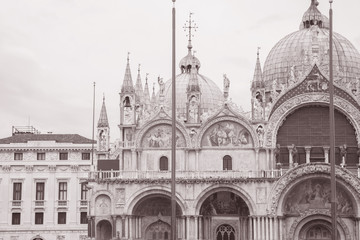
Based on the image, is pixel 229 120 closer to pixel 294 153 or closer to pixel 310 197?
pixel 294 153

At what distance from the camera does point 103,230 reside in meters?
58.9

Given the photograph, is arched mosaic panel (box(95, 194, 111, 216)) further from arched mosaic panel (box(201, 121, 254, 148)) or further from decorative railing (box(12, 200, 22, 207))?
decorative railing (box(12, 200, 22, 207))

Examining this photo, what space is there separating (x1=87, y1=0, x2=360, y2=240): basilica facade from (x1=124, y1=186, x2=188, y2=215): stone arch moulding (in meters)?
0.08

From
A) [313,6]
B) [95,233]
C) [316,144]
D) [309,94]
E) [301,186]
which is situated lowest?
[95,233]

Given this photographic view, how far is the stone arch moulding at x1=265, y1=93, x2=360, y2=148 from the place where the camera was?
57875mm

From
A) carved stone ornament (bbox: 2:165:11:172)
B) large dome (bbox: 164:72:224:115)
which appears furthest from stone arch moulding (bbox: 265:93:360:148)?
carved stone ornament (bbox: 2:165:11:172)

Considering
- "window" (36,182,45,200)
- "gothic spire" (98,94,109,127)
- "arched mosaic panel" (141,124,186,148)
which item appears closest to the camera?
"arched mosaic panel" (141,124,186,148)

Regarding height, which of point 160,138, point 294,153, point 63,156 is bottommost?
point 294,153

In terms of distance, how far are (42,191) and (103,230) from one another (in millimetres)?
17886

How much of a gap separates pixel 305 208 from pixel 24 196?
31428 millimetres

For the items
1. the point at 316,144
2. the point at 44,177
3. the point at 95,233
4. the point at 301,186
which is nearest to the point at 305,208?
the point at 301,186

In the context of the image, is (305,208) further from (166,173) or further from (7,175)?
(7,175)

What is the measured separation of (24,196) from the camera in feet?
243

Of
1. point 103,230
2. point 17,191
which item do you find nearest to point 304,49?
point 103,230
